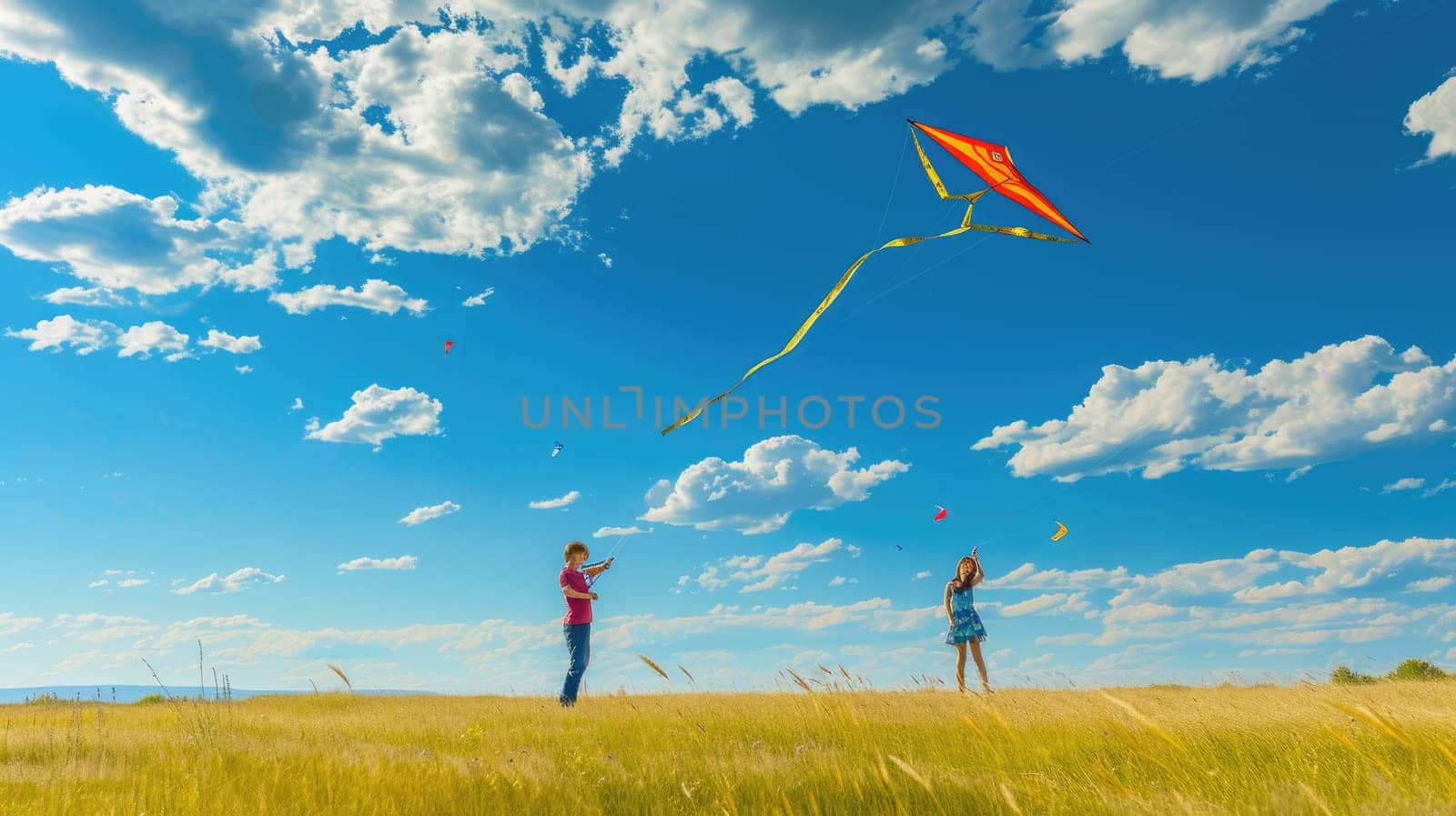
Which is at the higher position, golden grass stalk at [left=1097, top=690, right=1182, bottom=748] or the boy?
the boy

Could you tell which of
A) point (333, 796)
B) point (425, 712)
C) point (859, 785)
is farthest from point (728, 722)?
point (425, 712)

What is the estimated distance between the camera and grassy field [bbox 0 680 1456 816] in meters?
5.18

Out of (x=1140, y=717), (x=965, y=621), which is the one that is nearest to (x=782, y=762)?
(x=1140, y=717)

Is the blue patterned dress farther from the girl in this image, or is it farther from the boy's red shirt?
the boy's red shirt

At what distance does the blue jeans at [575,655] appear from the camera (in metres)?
11.9

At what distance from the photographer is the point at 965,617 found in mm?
13773

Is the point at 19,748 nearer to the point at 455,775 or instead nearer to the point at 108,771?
the point at 108,771

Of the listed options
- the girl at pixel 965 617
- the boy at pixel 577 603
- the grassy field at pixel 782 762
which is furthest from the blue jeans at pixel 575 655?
the girl at pixel 965 617

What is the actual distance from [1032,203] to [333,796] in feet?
25.9

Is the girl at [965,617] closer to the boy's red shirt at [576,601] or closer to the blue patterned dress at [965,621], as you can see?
the blue patterned dress at [965,621]

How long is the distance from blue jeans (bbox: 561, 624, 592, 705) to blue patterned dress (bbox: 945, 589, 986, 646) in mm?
5648

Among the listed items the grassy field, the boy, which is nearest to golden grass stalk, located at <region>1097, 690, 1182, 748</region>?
the grassy field

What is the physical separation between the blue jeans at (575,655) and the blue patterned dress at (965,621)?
565cm

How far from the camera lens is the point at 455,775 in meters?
5.93
